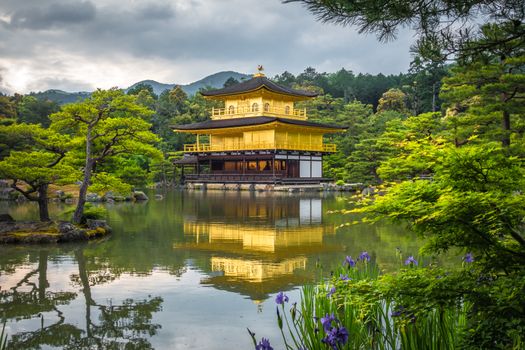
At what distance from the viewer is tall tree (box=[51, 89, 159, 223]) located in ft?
38.1

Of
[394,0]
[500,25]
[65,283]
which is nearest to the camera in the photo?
[394,0]

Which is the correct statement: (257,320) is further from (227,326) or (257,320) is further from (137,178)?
(137,178)

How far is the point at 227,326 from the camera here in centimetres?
489

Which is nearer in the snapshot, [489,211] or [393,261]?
[489,211]

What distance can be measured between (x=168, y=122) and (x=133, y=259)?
4158cm

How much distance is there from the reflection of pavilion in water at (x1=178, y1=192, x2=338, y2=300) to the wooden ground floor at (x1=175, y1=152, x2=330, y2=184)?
1641 centimetres

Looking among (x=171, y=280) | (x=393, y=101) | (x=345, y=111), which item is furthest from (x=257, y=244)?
(x=393, y=101)

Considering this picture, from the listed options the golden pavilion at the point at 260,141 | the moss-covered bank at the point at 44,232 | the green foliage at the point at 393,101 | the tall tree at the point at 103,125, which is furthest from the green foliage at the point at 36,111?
the green foliage at the point at 393,101

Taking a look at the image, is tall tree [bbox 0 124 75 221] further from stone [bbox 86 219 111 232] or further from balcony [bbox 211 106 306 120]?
balcony [bbox 211 106 306 120]

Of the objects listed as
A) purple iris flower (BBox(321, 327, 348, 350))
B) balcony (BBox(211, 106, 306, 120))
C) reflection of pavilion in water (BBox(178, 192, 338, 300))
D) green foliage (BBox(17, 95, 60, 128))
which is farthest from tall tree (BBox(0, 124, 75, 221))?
green foliage (BBox(17, 95, 60, 128))

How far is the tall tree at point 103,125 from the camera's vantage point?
11.6 m

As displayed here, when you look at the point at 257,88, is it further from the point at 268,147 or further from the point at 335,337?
the point at 335,337

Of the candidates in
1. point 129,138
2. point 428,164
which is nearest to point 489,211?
point 428,164

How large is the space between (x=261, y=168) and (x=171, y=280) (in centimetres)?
2945
